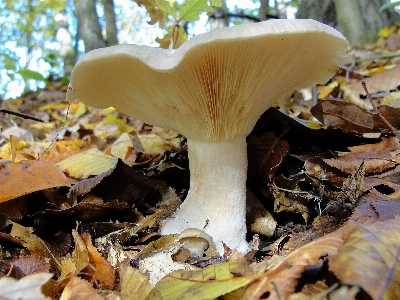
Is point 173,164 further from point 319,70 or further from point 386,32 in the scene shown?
point 386,32

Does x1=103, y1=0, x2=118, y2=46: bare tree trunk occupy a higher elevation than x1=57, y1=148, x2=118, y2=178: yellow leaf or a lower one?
higher

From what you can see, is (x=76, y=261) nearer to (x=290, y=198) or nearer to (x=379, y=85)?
(x=290, y=198)

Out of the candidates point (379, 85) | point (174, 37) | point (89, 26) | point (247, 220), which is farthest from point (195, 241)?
point (89, 26)

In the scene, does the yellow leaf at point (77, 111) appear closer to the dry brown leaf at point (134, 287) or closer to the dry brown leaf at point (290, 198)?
the dry brown leaf at point (290, 198)

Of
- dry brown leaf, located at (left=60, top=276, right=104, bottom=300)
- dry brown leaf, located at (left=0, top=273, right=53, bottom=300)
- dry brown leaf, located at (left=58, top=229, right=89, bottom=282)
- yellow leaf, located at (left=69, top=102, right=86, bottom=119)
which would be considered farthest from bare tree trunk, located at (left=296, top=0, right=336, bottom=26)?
dry brown leaf, located at (left=0, top=273, right=53, bottom=300)

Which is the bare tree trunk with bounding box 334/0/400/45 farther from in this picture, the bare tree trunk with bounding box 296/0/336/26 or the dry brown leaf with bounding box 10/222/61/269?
the dry brown leaf with bounding box 10/222/61/269

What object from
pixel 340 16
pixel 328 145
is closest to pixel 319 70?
pixel 328 145
